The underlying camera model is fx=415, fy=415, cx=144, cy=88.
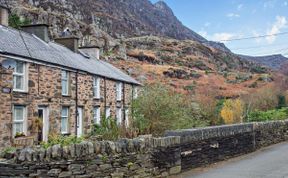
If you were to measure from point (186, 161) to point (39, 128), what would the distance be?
1147 centimetres

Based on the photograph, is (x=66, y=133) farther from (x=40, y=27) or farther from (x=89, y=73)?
(x=40, y=27)

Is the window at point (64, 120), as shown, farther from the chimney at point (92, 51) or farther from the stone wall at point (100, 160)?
the stone wall at point (100, 160)

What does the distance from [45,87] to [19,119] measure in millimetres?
2630

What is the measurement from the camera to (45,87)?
2286cm

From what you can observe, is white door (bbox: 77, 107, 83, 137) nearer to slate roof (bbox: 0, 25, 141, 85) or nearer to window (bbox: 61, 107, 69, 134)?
window (bbox: 61, 107, 69, 134)

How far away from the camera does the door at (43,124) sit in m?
22.3

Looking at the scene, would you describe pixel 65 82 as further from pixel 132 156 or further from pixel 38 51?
pixel 132 156

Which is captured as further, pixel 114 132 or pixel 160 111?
pixel 160 111

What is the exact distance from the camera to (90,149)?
989cm

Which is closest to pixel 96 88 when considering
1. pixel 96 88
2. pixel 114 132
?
pixel 96 88

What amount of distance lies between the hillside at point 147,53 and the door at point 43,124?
30304mm

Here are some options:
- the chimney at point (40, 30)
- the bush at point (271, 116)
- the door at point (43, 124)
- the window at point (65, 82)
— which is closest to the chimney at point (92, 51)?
the chimney at point (40, 30)

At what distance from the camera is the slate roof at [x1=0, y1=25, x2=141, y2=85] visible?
21.1 m

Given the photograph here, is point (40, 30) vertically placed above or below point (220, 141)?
above
